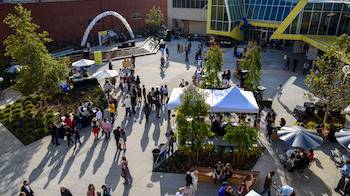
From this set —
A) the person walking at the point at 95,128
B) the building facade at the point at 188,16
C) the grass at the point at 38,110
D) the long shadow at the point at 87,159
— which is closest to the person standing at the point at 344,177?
the long shadow at the point at 87,159

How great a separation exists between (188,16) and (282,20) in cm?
1498

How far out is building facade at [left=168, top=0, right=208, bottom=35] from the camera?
146 ft

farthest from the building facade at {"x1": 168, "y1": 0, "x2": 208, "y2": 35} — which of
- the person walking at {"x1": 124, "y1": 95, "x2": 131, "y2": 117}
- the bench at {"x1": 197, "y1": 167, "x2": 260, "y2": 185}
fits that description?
the bench at {"x1": 197, "y1": 167, "x2": 260, "y2": 185}

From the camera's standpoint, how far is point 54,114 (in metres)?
19.0

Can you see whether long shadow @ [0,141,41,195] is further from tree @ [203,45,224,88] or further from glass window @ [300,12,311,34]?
glass window @ [300,12,311,34]

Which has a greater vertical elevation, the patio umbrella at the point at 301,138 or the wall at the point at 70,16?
the wall at the point at 70,16

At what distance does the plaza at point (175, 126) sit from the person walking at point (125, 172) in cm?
6

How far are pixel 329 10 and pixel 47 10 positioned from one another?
2946 centimetres

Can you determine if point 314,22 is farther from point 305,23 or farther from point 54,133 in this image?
point 54,133

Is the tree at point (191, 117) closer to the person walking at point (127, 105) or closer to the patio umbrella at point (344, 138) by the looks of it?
the patio umbrella at point (344, 138)

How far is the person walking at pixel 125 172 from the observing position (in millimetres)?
12516

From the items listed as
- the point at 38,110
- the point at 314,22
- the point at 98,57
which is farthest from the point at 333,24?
the point at 38,110

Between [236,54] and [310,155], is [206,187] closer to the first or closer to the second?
[310,155]

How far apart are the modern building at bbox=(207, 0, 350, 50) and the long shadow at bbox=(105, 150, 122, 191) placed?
67.7 feet
